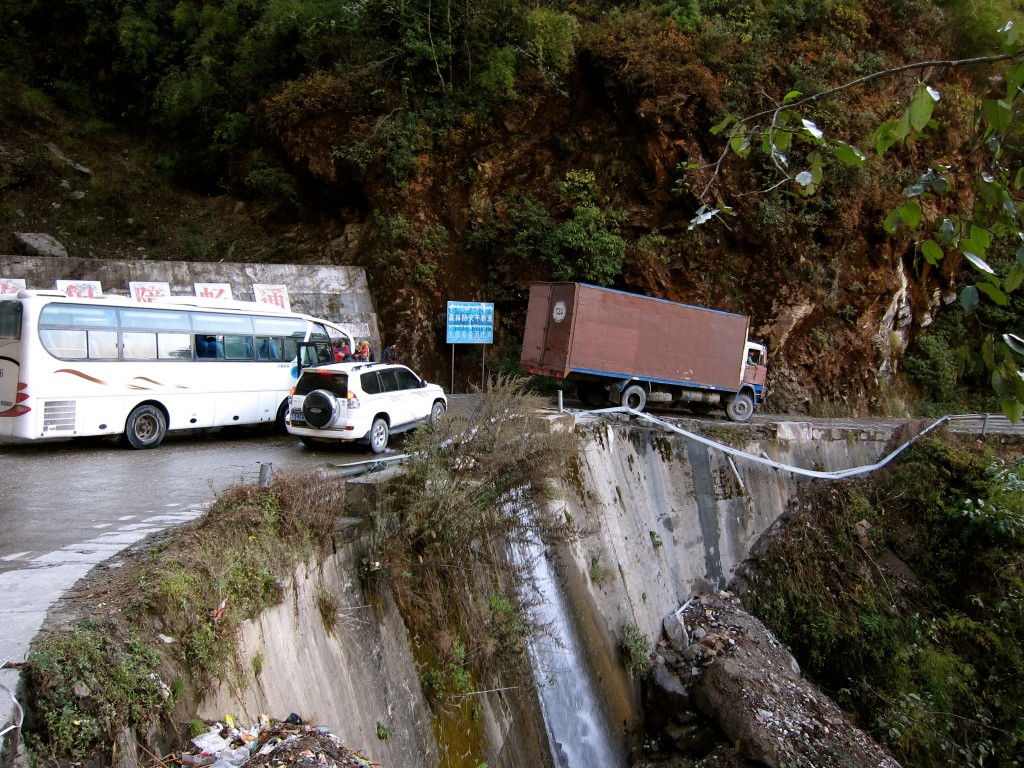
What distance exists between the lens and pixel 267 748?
4.23 metres

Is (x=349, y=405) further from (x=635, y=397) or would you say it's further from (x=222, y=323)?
(x=635, y=397)

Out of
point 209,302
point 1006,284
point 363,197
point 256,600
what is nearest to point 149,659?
point 256,600

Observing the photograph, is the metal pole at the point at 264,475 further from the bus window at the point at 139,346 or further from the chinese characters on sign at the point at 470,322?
the chinese characters on sign at the point at 470,322

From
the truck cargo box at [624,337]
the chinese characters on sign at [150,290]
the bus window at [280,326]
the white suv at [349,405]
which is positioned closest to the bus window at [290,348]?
the bus window at [280,326]

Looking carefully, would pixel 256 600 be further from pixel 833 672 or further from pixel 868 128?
pixel 868 128

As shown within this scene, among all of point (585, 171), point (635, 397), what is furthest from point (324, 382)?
point (585, 171)

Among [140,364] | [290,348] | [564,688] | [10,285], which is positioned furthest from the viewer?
[290,348]

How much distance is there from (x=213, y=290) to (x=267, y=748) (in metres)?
15.0

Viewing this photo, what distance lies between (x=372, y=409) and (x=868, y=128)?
58.7ft

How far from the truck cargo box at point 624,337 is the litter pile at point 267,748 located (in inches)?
448

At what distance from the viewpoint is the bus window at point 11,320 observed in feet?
34.2

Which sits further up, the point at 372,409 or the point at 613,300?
the point at 613,300

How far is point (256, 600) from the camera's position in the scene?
5.20 metres

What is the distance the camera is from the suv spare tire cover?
36.8ft
